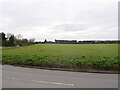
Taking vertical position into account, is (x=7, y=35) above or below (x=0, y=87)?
above

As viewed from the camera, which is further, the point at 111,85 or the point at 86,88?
the point at 111,85

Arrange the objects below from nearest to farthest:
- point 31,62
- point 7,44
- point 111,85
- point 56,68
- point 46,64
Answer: point 111,85
point 56,68
point 46,64
point 31,62
point 7,44

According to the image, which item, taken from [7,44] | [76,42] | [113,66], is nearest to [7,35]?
[7,44]

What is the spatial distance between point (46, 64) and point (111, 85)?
244 inches

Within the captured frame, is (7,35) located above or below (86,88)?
above

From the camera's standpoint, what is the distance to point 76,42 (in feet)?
183

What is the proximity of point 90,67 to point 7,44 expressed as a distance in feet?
231

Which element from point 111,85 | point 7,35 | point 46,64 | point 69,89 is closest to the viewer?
point 69,89

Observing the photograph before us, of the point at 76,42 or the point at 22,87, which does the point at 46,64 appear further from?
the point at 76,42

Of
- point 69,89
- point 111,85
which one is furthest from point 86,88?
point 111,85

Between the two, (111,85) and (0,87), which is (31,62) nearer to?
(0,87)

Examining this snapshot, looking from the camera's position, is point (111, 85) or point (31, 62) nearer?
point (111, 85)

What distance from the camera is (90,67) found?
9.37 meters

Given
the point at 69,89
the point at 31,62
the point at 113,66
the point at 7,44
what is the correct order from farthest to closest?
the point at 7,44, the point at 31,62, the point at 113,66, the point at 69,89
